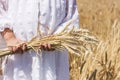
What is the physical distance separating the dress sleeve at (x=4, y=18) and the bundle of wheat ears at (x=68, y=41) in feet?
0.34

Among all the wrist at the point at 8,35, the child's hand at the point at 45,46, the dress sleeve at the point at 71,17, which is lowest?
the child's hand at the point at 45,46

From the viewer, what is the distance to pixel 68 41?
2.53 m

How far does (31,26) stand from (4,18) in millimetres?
115

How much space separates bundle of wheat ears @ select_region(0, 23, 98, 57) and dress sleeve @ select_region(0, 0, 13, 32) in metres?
0.10

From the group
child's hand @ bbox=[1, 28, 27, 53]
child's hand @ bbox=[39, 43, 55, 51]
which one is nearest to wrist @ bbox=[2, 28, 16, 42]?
child's hand @ bbox=[1, 28, 27, 53]

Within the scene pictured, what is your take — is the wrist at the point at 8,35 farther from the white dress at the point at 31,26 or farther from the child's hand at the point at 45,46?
the child's hand at the point at 45,46

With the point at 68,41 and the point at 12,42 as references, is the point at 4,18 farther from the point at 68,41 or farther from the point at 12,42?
the point at 68,41

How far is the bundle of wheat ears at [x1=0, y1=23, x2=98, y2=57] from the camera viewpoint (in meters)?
2.51

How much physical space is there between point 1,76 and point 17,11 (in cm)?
32

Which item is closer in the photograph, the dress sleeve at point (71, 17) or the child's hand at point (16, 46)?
the child's hand at point (16, 46)

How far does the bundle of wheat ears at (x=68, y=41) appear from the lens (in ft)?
8.22

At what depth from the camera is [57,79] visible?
A: 104 inches

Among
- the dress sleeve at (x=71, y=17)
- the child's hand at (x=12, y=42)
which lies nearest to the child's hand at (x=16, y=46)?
the child's hand at (x=12, y=42)

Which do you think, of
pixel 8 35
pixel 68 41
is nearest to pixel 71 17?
pixel 68 41
